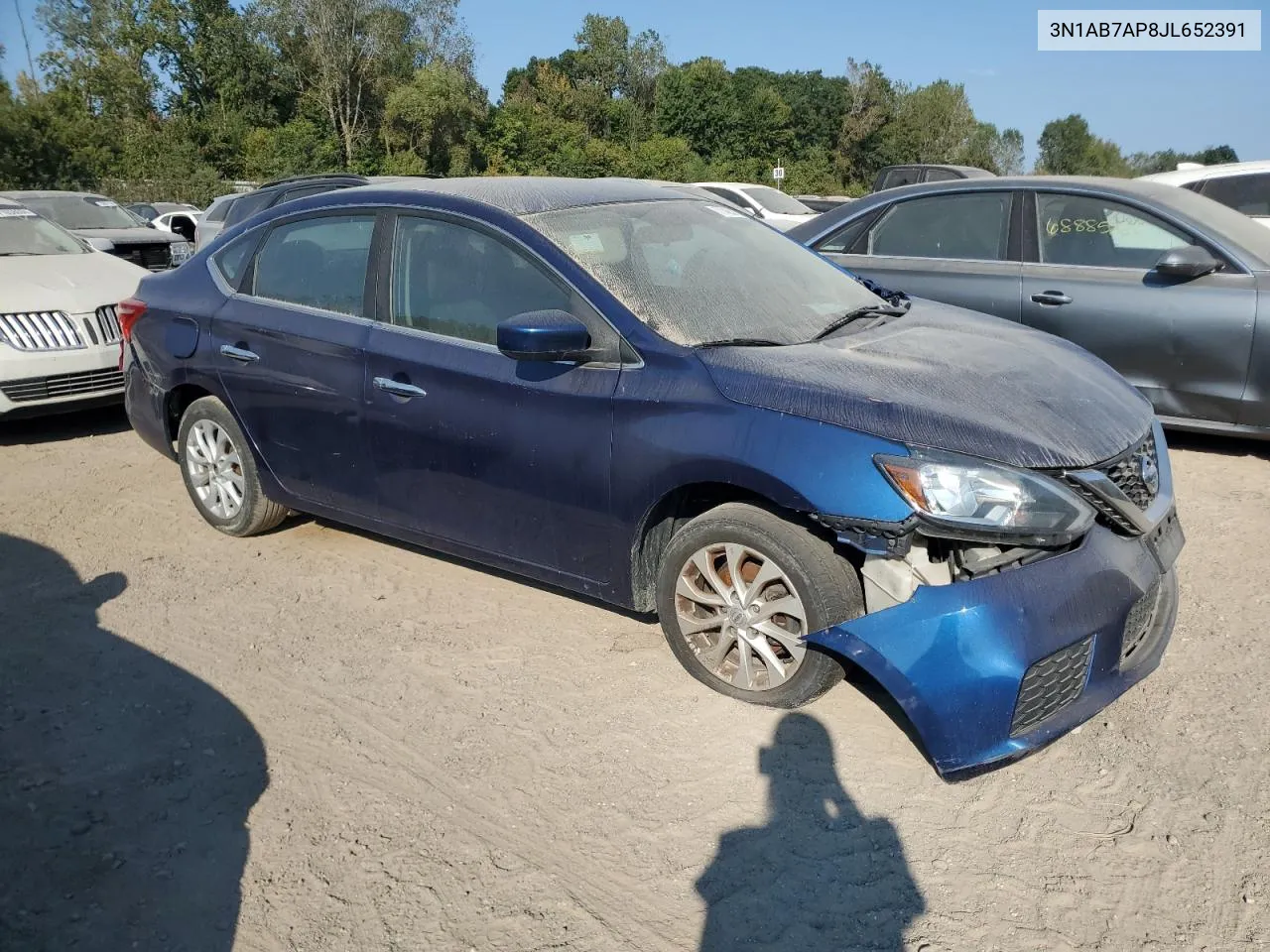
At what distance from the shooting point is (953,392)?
3256 mm

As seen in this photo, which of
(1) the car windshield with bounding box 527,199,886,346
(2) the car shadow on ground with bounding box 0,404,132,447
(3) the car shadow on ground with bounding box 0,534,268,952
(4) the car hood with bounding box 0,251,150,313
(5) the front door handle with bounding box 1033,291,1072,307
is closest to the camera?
(3) the car shadow on ground with bounding box 0,534,268,952

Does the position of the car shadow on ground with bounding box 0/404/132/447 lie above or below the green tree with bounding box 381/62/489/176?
below

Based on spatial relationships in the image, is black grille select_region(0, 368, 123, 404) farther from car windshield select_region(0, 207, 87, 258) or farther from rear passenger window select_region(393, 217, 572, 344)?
rear passenger window select_region(393, 217, 572, 344)

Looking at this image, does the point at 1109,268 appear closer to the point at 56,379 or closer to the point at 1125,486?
the point at 1125,486

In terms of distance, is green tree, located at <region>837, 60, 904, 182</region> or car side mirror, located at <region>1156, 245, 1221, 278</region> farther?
green tree, located at <region>837, 60, 904, 182</region>

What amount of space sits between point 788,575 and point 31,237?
305 inches

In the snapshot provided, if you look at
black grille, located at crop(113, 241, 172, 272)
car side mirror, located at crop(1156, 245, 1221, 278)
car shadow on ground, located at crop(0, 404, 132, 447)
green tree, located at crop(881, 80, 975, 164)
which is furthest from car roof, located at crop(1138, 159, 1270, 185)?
green tree, located at crop(881, 80, 975, 164)

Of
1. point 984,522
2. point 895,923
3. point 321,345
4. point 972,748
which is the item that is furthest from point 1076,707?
point 321,345

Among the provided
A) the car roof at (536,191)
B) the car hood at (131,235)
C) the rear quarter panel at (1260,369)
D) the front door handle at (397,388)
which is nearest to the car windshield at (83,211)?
the car hood at (131,235)

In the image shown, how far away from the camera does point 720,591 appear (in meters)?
3.44

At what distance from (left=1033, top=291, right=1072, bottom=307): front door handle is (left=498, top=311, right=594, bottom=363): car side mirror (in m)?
3.62

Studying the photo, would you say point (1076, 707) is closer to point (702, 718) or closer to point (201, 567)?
point (702, 718)

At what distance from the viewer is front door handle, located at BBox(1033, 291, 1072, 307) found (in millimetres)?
6078

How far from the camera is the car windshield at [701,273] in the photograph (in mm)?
3699
